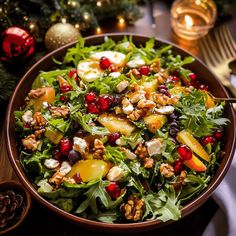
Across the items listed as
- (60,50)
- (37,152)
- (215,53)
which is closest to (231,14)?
(215,53)

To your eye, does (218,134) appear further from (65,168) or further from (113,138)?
(65,168)

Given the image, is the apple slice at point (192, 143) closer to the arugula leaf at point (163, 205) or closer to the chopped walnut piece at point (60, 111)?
the arugula leaf at point (163, 205)

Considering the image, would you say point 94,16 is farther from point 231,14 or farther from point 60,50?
point 231,14

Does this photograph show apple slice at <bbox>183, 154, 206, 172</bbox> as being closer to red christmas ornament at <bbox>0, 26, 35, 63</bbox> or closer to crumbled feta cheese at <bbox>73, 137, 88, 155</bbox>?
crumbled feta cheese at <bbox>73, 137, 88, 155</bbox>

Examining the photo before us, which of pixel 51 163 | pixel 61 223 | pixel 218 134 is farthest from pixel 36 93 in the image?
pixel 218 134

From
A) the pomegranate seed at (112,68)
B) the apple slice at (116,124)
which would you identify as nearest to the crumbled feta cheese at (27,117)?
the apple slice at (116,124)

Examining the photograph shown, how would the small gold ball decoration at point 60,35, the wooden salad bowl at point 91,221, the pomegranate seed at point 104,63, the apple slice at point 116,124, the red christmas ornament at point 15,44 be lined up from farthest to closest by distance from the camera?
the small gold ball decoration at point 60,35 < the red christmas ornament at point 15,44 < the pomegranate seed at point 104,63 < the apple slice at point 116,124 < the wooden salad bowl at point 91,221
